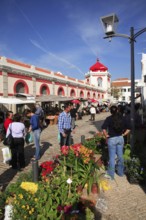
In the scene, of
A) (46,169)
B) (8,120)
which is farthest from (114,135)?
(8,120)

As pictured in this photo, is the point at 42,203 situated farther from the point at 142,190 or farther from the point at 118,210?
the point at 142,190

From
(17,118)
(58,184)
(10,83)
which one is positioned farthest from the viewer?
(10,83)

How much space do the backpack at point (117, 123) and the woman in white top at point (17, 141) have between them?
2.76 m

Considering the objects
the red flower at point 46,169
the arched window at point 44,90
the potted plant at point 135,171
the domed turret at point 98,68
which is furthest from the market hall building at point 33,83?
the domed turret at point 98,68

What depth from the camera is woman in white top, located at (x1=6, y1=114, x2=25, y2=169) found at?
19.0ft

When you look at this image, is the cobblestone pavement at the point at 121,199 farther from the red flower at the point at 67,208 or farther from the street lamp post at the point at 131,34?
the street lamp post at the point at 131,34

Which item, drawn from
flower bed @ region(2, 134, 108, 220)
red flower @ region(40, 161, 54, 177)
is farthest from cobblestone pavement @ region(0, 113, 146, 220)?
red flower @ region(40, 161, 54, 177)

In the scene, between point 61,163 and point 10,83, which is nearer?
point 61,163

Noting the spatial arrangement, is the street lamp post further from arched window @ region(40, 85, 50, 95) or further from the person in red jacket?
arched window @ region(40, 85, 50, 95)

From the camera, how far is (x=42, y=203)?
2973 mm

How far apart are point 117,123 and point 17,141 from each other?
302 cm

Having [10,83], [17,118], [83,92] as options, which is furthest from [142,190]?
[83,92]

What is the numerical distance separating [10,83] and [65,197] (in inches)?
605

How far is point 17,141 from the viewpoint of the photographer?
5.81 meters
